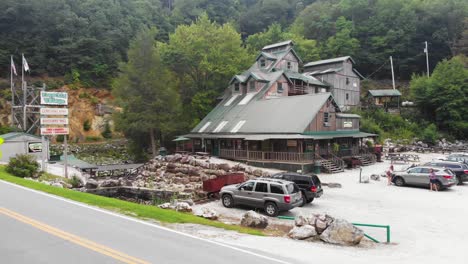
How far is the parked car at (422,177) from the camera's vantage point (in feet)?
70.5

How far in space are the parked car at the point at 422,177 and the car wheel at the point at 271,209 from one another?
503 inches

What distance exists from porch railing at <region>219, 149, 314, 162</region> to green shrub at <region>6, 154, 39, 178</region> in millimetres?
19193

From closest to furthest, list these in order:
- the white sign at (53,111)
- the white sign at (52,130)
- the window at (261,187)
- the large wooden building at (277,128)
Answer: the window at (261,187)
the white sign at (53,111)
the white sign at (52,130)
the large wooden building at (277,128)

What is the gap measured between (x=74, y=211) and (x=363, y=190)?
18.4m

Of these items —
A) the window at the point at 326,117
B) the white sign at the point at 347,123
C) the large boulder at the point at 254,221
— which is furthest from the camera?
the white sign at the point at 347,123

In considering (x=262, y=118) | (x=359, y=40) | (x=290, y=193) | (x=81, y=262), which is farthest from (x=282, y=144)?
(x=359, y=40)

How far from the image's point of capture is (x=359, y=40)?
77812 mm

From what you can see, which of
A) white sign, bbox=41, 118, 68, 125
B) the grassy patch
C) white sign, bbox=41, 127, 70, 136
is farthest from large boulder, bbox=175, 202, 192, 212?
white sign, bbox=41, 118, 68, 125

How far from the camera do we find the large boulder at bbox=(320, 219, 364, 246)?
11.1m

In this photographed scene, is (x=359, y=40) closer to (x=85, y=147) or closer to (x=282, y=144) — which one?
(x=282, y=144)

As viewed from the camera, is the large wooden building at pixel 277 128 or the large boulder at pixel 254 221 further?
the large wooden building at pixel 277 128

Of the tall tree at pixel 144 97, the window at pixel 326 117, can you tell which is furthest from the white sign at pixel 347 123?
the tall tree at pixel 144 97

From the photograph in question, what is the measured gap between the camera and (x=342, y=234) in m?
11.2

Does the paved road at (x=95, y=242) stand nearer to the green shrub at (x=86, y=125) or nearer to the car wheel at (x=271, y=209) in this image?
the car wheel at (x=271, y=209)
